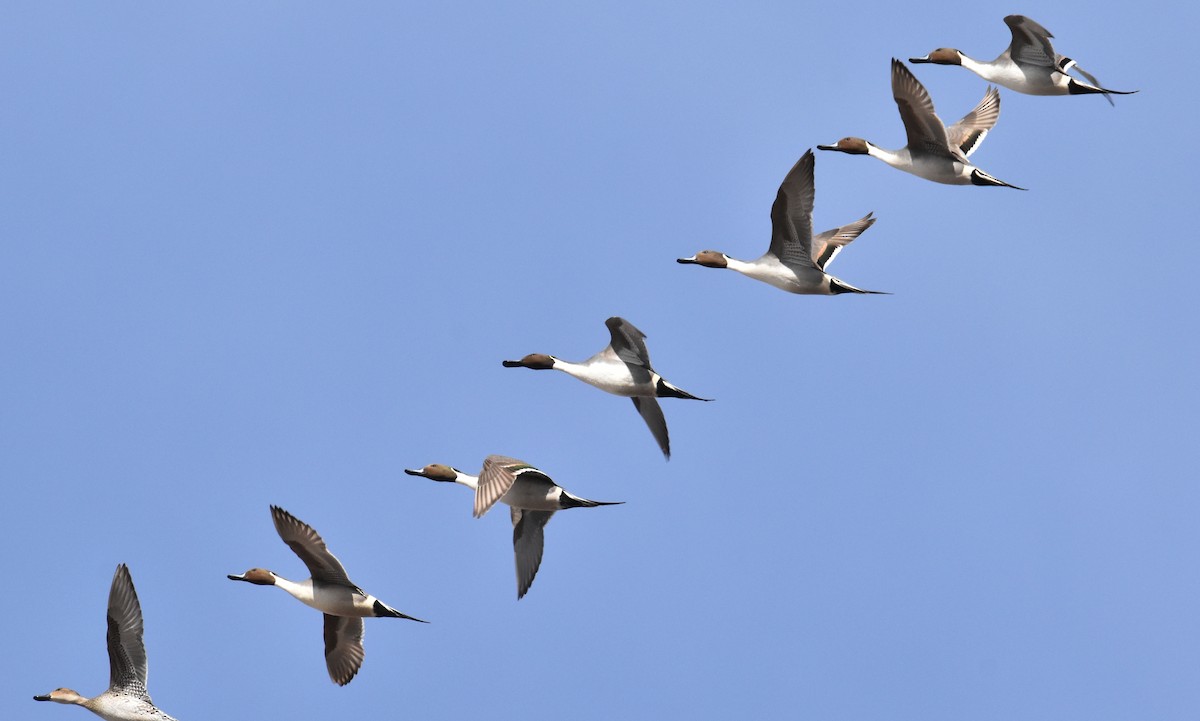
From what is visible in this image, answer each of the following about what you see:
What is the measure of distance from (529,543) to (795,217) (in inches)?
213

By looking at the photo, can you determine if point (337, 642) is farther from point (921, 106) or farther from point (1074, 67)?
point (1074, 67)

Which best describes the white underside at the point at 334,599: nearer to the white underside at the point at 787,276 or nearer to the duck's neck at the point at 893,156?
the white underside at the point at 787,276

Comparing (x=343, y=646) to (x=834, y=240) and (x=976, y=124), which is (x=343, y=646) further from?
(x=976, y=124)

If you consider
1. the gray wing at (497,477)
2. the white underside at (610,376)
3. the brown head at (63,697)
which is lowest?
the brown head at (63,697)

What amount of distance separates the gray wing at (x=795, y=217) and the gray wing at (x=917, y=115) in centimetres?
176

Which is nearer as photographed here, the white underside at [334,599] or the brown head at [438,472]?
the white underside at [334,599]

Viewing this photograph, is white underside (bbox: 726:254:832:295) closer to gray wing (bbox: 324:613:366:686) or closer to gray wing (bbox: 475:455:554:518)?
gray wing (bbox: 475:455:554:518)

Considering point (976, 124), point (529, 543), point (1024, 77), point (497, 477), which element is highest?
point (1024, 77)

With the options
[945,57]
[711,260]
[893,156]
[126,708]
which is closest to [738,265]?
[711,260]

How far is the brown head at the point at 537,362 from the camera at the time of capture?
2656cm

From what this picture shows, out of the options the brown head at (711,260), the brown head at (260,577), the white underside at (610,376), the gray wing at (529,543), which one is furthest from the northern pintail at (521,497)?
the brown head at (711,260)

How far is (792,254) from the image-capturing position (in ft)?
85.7

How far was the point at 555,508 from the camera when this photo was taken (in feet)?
84.5

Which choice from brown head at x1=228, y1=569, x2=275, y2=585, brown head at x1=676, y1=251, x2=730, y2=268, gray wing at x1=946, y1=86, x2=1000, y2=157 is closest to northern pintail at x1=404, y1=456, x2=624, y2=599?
brown head at x1=228, y1=569, x2=275, y2=585
